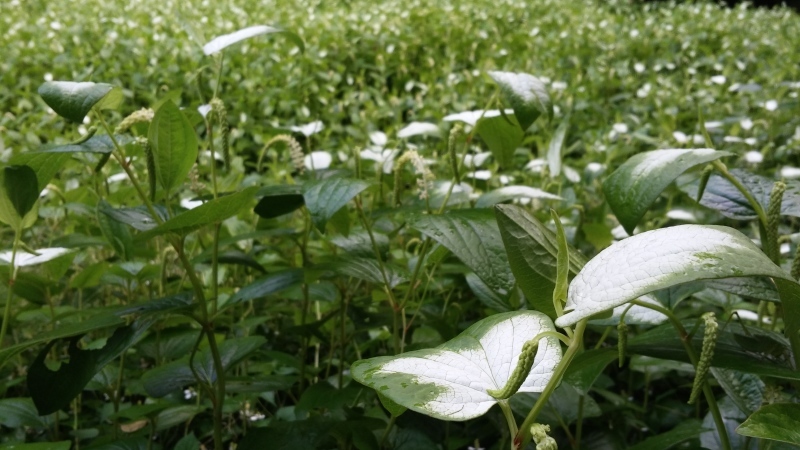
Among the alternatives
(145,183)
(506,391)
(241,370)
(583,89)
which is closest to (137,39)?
(583,89)

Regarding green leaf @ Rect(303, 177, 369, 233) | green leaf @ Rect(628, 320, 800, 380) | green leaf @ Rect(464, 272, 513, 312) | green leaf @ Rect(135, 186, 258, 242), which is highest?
green leaf @ Rect(135, 186, 258, 242)

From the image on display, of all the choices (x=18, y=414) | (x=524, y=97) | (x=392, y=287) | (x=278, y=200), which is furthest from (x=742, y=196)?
(x=18, y=414)

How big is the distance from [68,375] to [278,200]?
0.91ft

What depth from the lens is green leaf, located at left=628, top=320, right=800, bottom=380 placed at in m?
0.59

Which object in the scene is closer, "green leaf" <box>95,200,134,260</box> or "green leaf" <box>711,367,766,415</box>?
"green leaf" <box>711,367,766,415</box>

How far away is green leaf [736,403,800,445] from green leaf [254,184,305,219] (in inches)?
19.8

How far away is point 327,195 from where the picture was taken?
73 centimetres

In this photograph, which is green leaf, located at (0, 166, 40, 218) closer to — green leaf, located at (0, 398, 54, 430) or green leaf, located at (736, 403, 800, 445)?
green leaf, located at (0, 398, 54, 430)

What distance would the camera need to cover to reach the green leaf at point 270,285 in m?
0.79

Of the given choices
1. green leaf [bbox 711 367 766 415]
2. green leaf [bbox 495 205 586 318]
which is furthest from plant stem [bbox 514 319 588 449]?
green leaf [bbox 711 367 766 415]

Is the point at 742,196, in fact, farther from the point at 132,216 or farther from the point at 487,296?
the point at 132,216

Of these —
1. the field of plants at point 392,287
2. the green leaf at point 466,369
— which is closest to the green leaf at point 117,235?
the field of plants at point 392,287

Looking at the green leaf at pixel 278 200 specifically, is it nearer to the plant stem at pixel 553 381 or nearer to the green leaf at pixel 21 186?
the green leaf at pixel 21 186

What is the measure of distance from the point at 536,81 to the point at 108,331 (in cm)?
73
